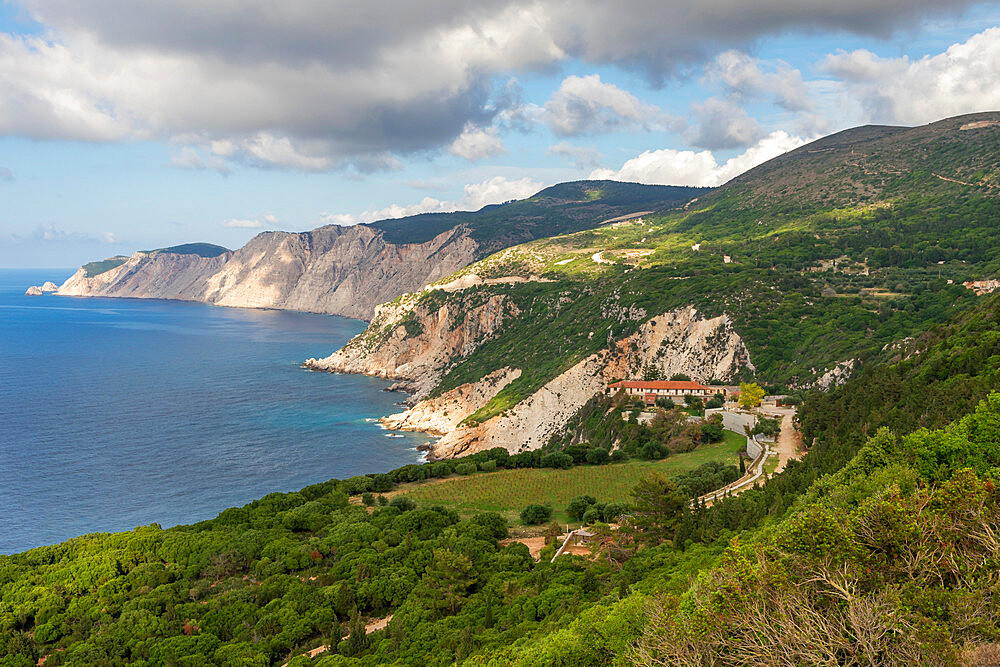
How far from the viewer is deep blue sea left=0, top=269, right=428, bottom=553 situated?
6609 cm

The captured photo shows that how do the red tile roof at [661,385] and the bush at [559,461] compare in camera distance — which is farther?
the red tile roof at [661,385]

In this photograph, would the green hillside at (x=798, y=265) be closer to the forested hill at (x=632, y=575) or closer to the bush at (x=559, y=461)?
the bush at (x=559, y=461)

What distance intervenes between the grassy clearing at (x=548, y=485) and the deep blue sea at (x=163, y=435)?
3118 cm

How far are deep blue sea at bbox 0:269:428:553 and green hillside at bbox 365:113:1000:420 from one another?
23674 mm

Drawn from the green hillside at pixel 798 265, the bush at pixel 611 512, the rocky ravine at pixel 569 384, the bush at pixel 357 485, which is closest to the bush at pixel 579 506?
the bush at pixel 611 512

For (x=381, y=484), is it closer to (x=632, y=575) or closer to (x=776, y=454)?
(x=632, y=575)

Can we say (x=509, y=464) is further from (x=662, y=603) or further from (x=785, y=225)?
(x=785, y=225)

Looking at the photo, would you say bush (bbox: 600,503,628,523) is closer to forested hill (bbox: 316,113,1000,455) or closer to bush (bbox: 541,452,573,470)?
bush (bbox: 541,452,573,470)

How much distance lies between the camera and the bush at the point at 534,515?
4016 cm

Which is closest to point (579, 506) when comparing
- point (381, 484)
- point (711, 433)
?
point (381, 484)

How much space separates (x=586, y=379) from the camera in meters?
88.4

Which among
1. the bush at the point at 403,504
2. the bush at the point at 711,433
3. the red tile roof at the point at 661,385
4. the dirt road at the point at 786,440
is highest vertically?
the red tile roof at the point at 661,385

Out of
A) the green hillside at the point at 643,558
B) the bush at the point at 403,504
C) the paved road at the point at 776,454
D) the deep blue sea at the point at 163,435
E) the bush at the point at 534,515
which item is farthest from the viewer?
the deep blue sea at the point at 163,435

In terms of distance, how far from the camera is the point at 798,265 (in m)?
103
